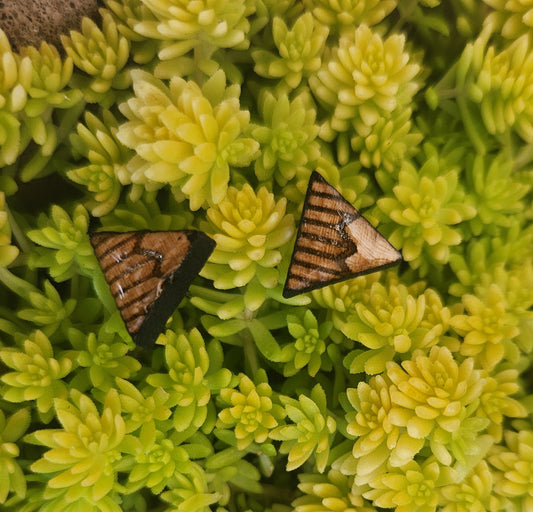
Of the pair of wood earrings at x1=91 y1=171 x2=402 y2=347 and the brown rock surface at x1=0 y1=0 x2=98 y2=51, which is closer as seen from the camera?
the pair of wood earrings at x1=91 y1=171 x2=402 y2=347

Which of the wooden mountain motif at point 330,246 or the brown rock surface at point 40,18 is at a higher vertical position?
the brown rock surface at point 40,18

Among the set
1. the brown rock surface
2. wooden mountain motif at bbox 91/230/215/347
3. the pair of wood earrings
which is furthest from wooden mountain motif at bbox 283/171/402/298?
the brown rock surface

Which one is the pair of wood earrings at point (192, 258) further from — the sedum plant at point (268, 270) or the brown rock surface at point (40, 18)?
the brown rock surface at point (40, 18)

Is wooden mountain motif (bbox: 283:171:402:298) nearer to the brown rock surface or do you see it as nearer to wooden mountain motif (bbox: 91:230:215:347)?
wooden mountain motif (bbox: 91:230:215:347)

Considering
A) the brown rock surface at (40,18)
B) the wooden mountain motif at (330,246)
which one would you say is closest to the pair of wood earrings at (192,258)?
the wooden mountain motif at (330,246)

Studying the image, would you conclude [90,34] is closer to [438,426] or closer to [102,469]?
[102,469]

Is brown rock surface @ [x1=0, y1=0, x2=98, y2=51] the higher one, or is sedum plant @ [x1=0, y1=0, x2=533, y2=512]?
brown rock surface @ [x1=0, y1=0, x2=98, y2=51]

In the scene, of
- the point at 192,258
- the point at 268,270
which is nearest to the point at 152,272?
the point at 192,258
